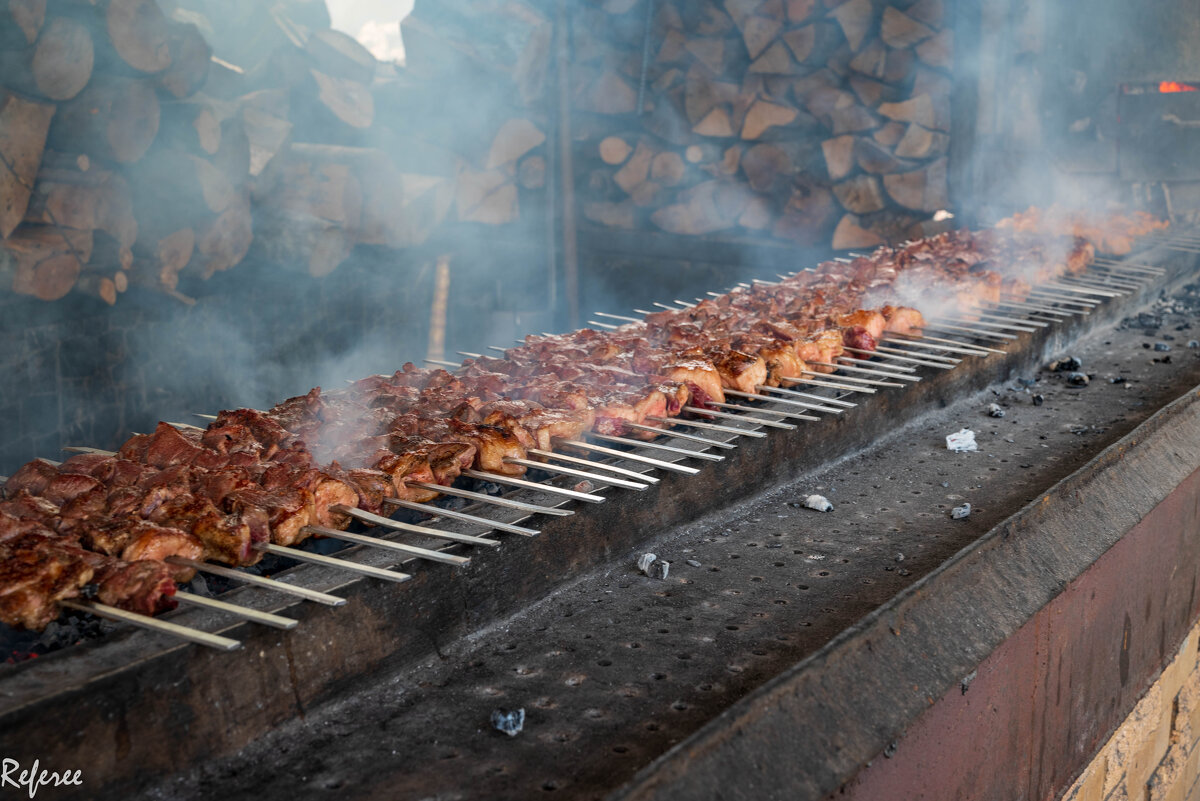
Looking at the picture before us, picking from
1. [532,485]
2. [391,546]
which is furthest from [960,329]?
[391,546]

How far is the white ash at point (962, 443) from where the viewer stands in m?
4.10

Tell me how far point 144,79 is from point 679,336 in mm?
3744

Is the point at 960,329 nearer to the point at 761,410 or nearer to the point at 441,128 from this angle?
the point at 761,410

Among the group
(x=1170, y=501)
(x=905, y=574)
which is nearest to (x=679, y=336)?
(x=905, y=574)

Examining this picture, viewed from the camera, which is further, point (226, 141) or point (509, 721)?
point (226, 141)

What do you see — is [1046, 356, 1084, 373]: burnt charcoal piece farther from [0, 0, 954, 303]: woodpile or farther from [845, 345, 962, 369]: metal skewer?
[0, 0, 954, 303]: woodpile

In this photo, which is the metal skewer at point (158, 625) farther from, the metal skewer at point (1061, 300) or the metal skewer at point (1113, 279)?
the metal skewer at point (1113, 279)

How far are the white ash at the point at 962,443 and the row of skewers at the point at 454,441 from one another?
327mm

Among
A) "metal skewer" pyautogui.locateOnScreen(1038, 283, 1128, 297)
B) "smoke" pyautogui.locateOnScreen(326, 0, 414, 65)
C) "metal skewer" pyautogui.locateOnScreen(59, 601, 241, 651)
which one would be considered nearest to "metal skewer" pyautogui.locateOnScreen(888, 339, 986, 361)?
"metal skewer" pyautogui.locateOnScreen(1038, 283, 1128, 297)

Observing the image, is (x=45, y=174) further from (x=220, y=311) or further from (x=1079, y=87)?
(x=1079, y=87)

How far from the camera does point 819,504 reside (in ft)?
11.3

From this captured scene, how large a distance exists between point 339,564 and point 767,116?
26.5ft

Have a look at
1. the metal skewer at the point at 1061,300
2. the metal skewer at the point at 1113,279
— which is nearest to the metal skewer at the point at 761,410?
the metal skewer at the point at 1061,300

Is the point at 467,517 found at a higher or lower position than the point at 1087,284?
lower
